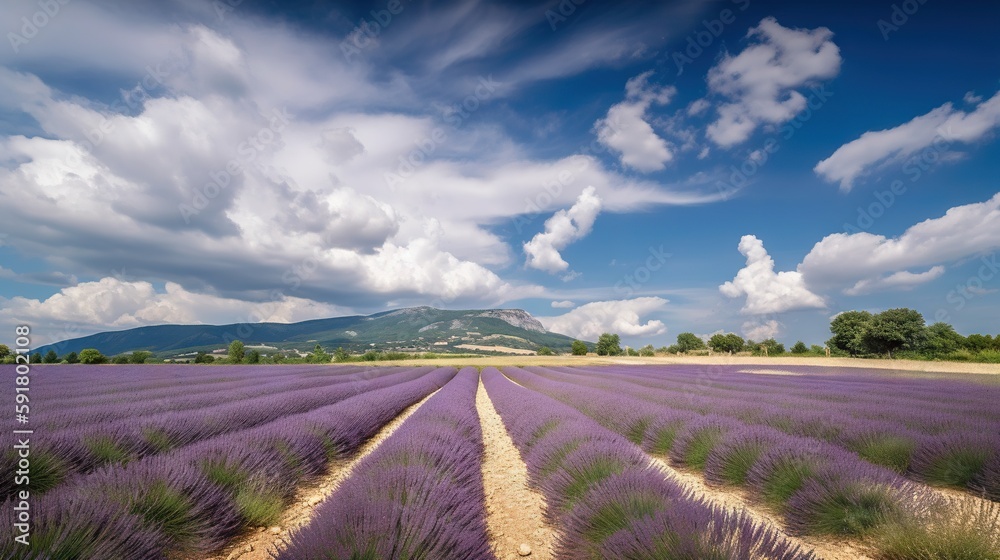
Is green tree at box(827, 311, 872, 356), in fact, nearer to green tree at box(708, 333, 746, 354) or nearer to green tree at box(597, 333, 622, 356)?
green tree at box(708, 333, 746, 354)

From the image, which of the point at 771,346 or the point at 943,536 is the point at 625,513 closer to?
the point at 943,536

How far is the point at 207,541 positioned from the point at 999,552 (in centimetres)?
475

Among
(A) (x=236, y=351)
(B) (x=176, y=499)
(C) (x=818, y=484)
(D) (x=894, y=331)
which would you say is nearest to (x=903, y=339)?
(D) (x=894, y=331)

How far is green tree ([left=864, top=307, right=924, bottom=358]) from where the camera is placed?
38594mm

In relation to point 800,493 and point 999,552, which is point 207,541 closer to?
point 800,493

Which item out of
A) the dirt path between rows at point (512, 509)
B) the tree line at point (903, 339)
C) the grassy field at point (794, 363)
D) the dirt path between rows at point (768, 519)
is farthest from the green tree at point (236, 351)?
the tree line at point (903, 339)

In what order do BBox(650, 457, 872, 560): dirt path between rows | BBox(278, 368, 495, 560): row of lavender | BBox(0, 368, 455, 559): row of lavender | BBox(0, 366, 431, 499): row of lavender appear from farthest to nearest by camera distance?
1. BBox(0, 366, 431, 499): row of lavender
2. BBox(650, 457, 872, 560): dirt path between rows
3. BBox(0, 368, 455, 559): row of lavender
4. BBox(278, 368, 495, 560): row of lavender

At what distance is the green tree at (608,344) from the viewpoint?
83.2 m

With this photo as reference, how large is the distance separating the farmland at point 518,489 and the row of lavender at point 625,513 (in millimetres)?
13

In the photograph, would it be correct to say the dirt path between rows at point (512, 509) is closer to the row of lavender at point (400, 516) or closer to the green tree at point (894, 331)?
the row of lavender at point (400, 516)

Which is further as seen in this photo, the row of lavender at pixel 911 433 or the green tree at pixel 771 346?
the green tree at pixel 771 346

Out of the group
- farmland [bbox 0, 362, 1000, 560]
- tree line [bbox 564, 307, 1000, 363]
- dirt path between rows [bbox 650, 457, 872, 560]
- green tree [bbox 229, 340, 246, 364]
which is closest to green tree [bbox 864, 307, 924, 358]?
tree line [bbox 564, 307, 1000, 363]

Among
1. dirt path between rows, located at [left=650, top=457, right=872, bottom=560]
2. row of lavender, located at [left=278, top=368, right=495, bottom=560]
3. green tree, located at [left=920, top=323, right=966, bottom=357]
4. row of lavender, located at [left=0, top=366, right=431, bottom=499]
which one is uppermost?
A: green tree, located at [left=920, top=323, right=966, bottom=357]

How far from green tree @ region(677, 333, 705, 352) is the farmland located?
8151cm
